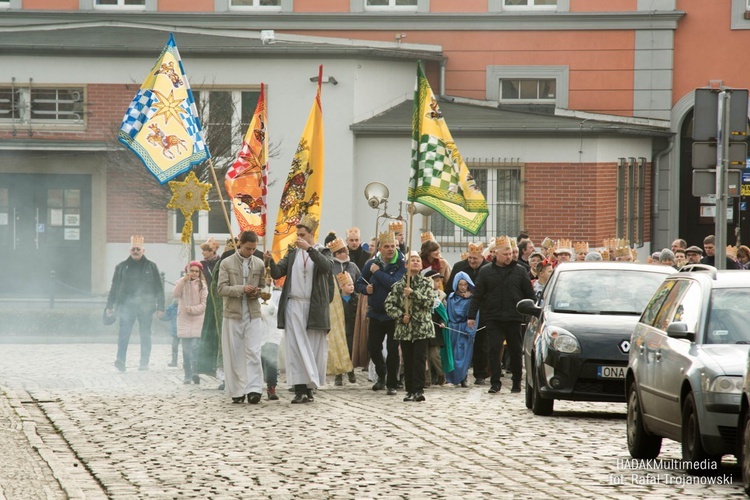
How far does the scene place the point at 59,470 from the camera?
10219 millimetres

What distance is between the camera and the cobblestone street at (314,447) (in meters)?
9.44

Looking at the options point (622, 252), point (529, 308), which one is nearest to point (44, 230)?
point (622, 252)

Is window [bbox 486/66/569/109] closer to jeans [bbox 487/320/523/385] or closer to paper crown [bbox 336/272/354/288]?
paper crown [bbox 336/272/354/288]

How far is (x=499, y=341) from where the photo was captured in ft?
54.2

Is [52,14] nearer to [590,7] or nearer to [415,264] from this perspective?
[590,7]

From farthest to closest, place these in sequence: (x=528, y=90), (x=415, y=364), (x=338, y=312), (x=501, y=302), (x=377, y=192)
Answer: (x=528, y=90)
(x=377, y=192)
(x=338, y=312)
(x=501, y=302)
(x=415, y=364)

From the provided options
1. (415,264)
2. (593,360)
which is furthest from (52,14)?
(593,360)

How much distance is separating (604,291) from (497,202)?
16590 mm

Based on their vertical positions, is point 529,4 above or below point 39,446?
above

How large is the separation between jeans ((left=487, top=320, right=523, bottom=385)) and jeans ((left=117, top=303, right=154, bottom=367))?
527cm

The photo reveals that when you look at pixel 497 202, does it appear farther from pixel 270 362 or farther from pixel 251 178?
pixel 270 362

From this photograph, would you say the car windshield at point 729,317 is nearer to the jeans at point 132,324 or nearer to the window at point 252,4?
the jeans at point 132,324

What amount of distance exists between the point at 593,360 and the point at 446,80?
23.5 m

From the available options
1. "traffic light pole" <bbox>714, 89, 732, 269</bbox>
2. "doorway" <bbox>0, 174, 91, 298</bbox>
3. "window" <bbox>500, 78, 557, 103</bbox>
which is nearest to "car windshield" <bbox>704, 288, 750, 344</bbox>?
"traffic light pole" <bbox>714, 89, 732, 269</bbox>
